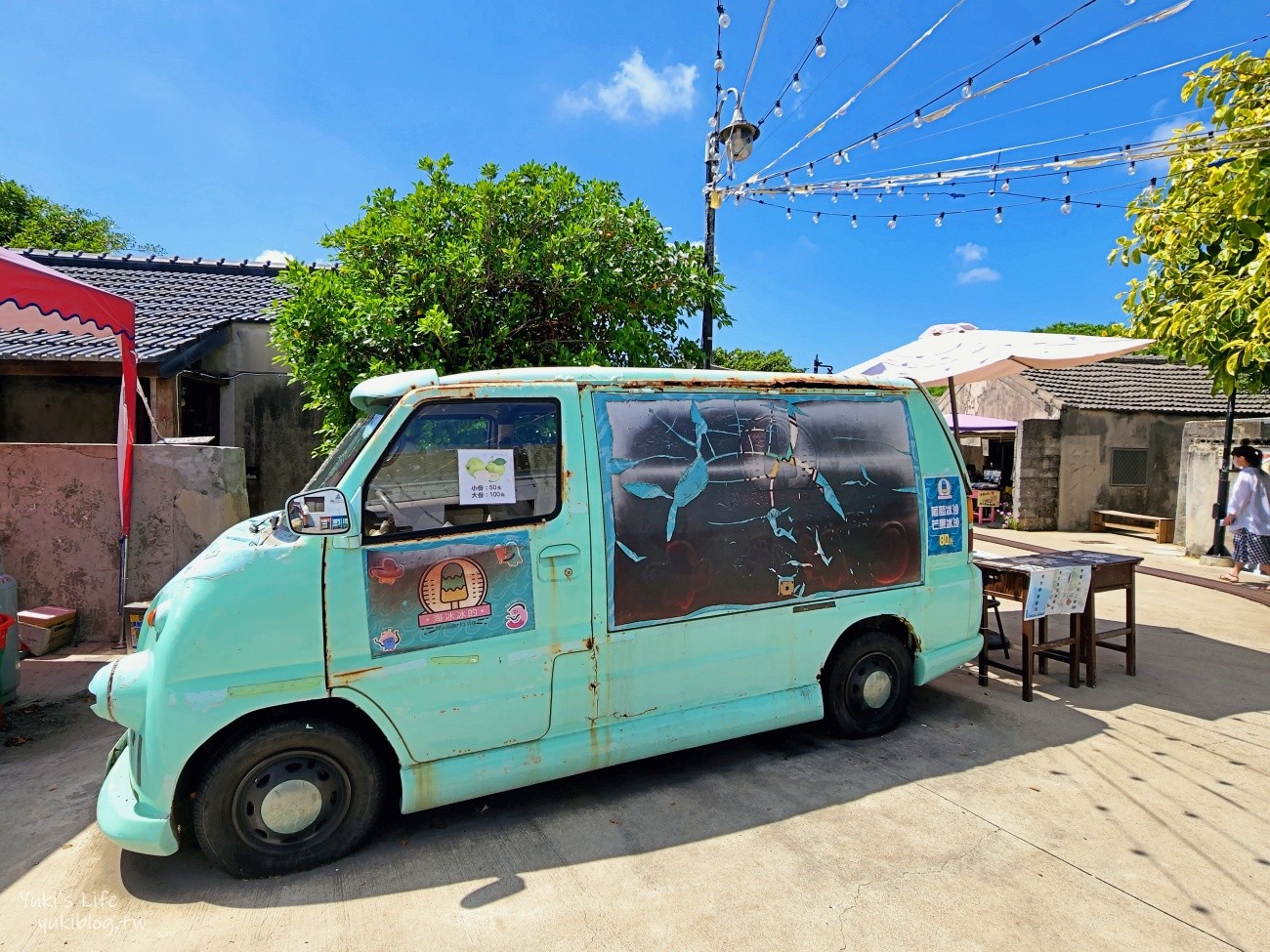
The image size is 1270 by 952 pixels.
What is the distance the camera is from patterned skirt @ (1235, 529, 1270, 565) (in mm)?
8828

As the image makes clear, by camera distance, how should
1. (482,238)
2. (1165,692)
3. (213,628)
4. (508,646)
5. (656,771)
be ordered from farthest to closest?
(482,238) → (1165,692) → (656,771) → (508,646) → (213,628)

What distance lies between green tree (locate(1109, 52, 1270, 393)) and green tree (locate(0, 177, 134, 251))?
92.3 feet

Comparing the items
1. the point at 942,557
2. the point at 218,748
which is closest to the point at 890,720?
the point at 942,557

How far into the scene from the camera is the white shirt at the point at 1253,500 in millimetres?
8688

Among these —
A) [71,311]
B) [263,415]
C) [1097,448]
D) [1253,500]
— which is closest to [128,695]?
[71,311]

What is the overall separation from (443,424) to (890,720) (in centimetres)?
330

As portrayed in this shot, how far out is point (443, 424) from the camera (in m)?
3.29

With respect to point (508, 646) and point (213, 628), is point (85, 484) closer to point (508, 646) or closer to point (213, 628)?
point (213, 628)

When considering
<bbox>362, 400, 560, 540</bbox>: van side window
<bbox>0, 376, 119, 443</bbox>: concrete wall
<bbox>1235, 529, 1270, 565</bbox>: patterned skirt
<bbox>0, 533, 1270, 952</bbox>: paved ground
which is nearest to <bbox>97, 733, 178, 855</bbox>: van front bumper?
<bbox>0, 533, 1270, 952</bbox>: paved ground

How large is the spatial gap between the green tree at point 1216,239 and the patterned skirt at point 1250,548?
2088 millimetres

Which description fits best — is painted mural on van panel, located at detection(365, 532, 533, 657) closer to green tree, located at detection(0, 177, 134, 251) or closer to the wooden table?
the wooden table

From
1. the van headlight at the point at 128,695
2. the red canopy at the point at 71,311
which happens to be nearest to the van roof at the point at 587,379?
the van headlight at the point at 128,695

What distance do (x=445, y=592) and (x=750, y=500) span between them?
5.53 ft

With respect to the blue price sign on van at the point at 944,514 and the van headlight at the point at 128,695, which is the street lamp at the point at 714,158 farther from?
the van headlight at the point at 128,695
